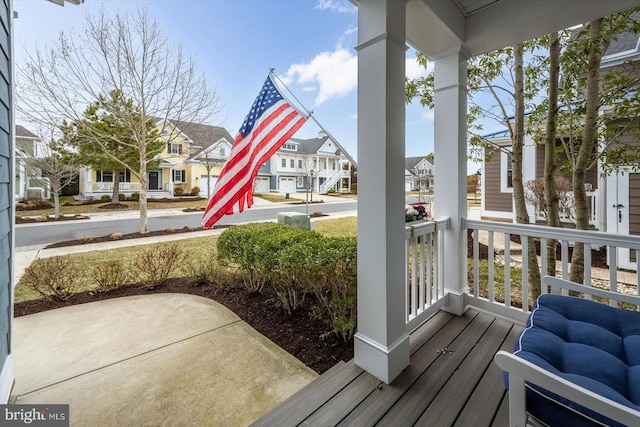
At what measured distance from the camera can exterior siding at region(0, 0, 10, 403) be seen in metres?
1.65

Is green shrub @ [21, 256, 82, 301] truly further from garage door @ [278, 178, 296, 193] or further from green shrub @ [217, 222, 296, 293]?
garage door @ [278, 178, 296, 193]

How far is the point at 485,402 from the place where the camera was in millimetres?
1552

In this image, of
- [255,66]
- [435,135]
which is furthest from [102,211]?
[435,135]

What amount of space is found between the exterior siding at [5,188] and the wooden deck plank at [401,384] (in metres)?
2.19

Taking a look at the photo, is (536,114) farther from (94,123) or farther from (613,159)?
(94,123)

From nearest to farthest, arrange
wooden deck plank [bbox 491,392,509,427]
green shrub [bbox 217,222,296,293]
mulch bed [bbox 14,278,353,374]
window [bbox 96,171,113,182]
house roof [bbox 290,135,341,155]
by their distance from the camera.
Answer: wooden deck plank [bbox 491,392,509,427], mulch bed [bbox 14,278,353,374], green shrub [bbox 217,222,296,293], window [bbox 96,171,113,182], house roof [bbox 290,135,341,155]

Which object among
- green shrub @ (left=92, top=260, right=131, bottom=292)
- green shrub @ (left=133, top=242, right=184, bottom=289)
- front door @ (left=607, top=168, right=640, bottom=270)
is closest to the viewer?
green shrub @ (left=92, top=260, right=131, bottom=292)

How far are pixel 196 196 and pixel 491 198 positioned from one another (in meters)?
15.8

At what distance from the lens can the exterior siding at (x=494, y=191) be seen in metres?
7.30

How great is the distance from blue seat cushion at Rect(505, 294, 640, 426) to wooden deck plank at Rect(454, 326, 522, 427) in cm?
53

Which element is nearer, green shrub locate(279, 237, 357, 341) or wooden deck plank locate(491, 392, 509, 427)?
wooden deck plank locate(491, 392, 509, 427)

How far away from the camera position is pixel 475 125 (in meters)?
3.84

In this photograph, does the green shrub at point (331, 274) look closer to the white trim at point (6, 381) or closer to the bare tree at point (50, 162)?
the white trim at point (6, 381)

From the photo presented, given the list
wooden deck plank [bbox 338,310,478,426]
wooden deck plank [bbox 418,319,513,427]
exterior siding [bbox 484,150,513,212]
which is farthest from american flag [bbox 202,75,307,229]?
exterior siding [bbox 484,150,513,212]
